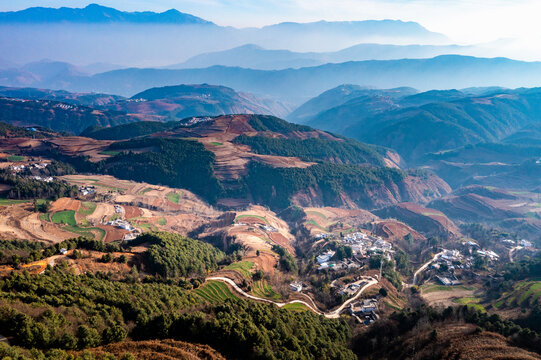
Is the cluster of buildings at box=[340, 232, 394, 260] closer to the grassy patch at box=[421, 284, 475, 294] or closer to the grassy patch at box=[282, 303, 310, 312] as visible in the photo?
the grassy patch at box=[421, 284, 475, 294]

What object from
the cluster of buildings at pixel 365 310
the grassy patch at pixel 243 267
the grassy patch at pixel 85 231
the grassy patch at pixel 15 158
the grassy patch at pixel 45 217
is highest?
the grassy patch at pixel 15 158

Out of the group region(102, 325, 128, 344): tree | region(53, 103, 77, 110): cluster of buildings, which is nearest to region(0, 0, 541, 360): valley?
region(102, 325, 128, 344): tree

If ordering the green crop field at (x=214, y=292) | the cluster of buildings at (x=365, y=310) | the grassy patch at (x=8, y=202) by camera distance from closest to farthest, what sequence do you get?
1. the green crop field at (x=214, y=292)
2. the cluster of buildings at (x=365, y=310)
3. the grassy patch at (x=8, y=202)

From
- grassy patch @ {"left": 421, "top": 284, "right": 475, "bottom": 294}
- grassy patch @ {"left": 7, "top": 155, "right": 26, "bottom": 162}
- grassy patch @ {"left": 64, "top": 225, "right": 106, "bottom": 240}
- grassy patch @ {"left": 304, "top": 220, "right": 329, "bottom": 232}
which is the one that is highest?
grassy patch @ {"left": 7, "top": 155, "right": 26, "bottom": 162}

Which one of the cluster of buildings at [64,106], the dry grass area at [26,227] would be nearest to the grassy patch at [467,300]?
the dry grass area at [26,227]

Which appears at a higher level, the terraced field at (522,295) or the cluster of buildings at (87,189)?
the cluster of buildings at (87,189)

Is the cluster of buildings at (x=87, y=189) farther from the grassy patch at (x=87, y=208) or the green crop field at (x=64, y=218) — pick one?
the green crop field at (x=64, y=218)
